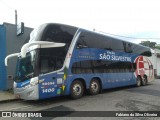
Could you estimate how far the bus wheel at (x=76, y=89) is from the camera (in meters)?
10.9

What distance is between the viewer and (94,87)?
12414mm

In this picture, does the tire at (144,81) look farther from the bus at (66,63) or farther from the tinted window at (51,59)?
the tinted window at (51,59)

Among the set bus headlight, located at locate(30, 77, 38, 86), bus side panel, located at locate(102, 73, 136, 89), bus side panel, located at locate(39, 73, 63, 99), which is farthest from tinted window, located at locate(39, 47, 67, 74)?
bus side panel, located at locate(102, 73, 136, 89)

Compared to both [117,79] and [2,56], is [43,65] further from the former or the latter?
[117,79]

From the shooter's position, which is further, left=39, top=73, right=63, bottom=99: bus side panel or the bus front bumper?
left=39, top=73, right=63, bottom=99: bus side panel

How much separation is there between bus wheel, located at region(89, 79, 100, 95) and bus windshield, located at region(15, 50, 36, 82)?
3.97 m

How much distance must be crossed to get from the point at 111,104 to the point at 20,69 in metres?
4.55

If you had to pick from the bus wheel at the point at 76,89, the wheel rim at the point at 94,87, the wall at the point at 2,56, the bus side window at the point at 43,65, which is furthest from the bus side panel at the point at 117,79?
the wall at the point at 2,56

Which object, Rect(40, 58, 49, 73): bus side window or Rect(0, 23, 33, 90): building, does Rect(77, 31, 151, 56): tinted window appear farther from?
Rect(0, 23, 33, 90): building

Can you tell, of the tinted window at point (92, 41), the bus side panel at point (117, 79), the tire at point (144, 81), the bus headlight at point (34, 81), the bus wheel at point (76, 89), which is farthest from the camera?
the tire at point (144, 81)

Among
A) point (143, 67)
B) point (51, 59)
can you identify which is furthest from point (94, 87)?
point (143, 67)

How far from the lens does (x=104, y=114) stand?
7.75m

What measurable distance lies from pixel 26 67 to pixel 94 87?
4.38 m

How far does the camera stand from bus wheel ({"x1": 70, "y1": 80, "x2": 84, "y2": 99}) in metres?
10.9
